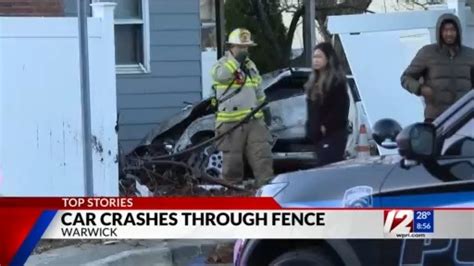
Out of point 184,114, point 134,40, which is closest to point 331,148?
point 184,114

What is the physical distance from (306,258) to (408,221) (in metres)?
0.49

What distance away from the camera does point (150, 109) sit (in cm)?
604

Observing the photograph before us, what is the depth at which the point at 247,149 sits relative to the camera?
489 centimetres

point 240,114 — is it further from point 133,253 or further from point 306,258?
point 133,253

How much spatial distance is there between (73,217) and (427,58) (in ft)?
5.21

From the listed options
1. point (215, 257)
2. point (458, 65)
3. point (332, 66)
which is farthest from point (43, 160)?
point (458, 65)

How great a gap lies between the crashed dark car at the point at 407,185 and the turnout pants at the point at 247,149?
0.09 meters

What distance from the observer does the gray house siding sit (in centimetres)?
582

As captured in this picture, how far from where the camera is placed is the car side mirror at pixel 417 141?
474 cm

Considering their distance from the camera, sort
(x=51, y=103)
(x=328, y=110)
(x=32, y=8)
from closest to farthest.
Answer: (x=328, y=110) < (x=51, y=103) < (x=32, y=8)

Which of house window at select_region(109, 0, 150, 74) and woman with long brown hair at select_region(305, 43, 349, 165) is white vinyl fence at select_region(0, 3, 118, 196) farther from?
woman with long brown hair at select_region(305, 43, 349, 165)

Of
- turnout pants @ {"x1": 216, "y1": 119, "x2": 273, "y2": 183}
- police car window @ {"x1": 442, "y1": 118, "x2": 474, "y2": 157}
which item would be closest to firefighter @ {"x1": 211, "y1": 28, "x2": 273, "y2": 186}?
turnout pants @ {"x1": 216, "y1": 119, "x2": 273, "y2": 183}

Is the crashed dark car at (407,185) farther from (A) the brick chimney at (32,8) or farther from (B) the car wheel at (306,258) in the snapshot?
(A) the brick chimney at (32,8)

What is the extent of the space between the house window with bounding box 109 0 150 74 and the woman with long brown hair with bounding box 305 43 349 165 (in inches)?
73.1
